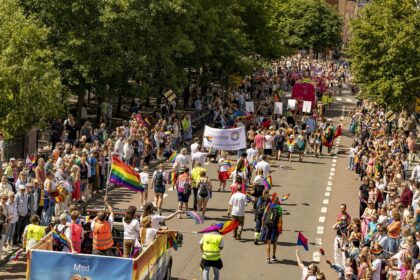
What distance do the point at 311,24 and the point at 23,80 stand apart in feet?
290

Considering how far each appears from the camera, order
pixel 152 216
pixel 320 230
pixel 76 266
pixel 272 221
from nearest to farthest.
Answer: pixel 76 266 < pixel 152 216 < pixel 272 221 < pixel 320 230

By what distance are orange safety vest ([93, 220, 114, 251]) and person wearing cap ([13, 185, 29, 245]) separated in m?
5.00

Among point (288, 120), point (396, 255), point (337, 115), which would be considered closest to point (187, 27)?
point (288, 120)

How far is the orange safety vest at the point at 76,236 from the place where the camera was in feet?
58.9

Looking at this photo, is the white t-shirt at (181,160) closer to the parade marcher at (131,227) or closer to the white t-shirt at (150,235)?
the parade marcher at (131,227)

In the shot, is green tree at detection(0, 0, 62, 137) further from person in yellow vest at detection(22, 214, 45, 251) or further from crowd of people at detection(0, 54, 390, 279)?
person in yellow vest at detection(22, 214, 45, 251)

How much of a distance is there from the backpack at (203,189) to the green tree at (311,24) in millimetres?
91229

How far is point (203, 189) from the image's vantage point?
26.7 meters

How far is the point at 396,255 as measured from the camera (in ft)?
67.8

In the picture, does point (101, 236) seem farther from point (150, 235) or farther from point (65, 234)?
point (150, 235)

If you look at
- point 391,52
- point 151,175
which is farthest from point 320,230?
point 391,52

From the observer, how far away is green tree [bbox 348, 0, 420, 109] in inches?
1868

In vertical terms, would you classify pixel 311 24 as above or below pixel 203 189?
above

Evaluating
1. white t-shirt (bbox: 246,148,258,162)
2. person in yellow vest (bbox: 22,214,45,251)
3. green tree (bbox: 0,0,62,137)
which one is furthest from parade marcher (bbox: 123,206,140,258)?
green tree (bbox: 0,0,62,137)
